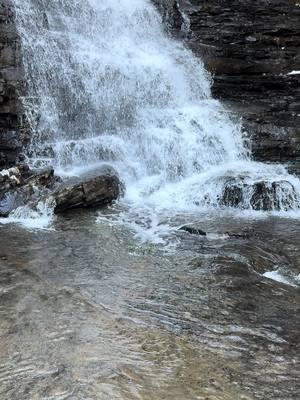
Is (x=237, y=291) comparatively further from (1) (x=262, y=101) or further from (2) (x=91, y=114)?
(1) (x=262, y=101)

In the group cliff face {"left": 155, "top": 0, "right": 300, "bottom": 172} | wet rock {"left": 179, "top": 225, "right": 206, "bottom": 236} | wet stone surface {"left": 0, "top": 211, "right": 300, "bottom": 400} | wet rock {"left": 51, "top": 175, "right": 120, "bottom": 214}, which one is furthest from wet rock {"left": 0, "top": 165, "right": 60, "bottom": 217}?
cliff face {"left": 155, "top": 0, "right": 300, "bottom": 172}

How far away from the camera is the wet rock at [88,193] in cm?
1020

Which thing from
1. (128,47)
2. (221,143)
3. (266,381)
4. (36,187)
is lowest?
(266,381)

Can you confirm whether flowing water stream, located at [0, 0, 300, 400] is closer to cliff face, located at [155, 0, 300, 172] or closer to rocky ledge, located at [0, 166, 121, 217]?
rocky ledge, located at [0, 166, 121, 217]

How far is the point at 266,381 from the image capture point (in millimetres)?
4465

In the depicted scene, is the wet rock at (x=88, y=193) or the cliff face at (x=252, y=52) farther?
the cliff face at (x=252, y=52)

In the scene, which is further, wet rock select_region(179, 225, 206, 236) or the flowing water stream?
wet rock select_region(179, 225, 206, 236)

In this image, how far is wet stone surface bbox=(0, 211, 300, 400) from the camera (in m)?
4.33

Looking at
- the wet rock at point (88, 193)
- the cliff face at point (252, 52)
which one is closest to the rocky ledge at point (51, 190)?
the wet rock at point (88, 193)

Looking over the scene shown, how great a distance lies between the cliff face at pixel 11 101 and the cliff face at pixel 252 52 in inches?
243

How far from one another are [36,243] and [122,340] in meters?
3.72

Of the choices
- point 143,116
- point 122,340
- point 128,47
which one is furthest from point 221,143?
point 122,340

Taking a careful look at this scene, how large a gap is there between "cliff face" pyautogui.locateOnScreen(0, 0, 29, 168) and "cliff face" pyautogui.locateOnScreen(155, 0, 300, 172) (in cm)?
618

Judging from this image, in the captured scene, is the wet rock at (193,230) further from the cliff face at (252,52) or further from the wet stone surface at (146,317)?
the cliff face at (252,52)
